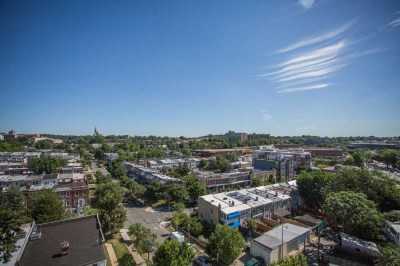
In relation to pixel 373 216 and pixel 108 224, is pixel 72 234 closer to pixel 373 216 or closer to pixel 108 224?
pixel 108 224

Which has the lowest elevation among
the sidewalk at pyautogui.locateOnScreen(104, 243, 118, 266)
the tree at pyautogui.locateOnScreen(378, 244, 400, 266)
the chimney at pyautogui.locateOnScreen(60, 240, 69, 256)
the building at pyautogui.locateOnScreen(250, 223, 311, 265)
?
the sidewalk at pyautogui.locateOnScreen(104, 243, 118, 266)

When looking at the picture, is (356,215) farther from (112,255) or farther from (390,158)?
(390,158)

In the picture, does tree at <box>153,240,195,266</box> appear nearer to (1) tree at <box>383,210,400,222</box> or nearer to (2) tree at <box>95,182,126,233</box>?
(2) tree at <box>95,182,126,233</box>

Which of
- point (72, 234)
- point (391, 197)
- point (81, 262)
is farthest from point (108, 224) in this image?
point (391, 197)

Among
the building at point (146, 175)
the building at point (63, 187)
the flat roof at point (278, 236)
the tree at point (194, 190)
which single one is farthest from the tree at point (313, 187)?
the building at point (63, 187)

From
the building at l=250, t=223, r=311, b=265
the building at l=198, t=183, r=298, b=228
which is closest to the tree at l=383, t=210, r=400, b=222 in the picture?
the building at l=250, t=223, r=311, b=265

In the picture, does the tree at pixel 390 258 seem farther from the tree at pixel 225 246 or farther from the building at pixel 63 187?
the building at pixel 63 187
